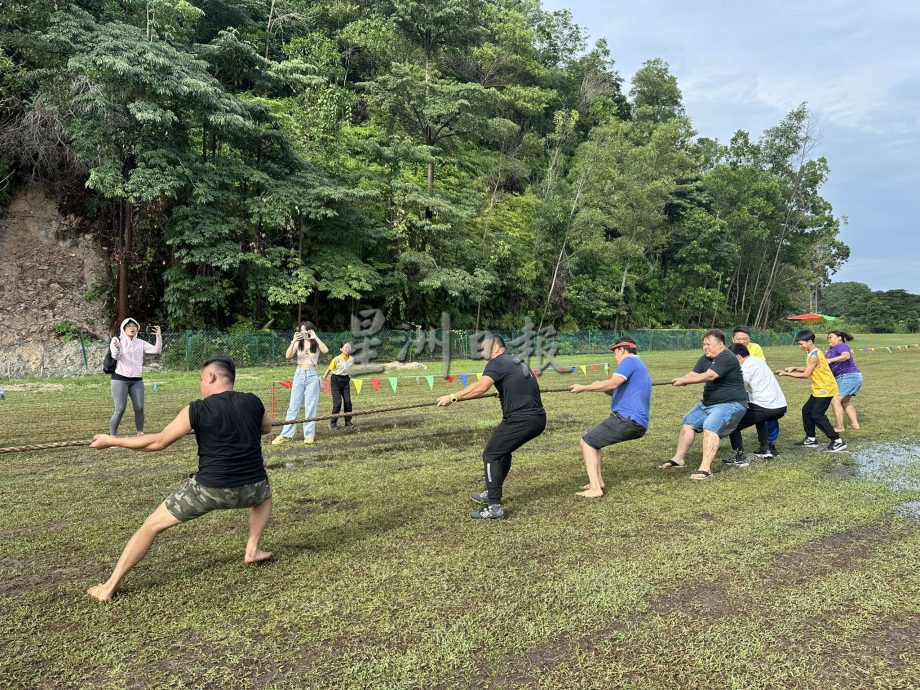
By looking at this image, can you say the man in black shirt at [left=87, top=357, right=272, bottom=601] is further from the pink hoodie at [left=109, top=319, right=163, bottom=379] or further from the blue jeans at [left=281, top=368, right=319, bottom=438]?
the pink hoodie at [left=109, top=319, right=163, bottom=379]

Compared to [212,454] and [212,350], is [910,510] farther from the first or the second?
[212,350]

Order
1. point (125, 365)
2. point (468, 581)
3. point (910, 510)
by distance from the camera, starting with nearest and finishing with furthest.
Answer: point (468, 581) < point (910, 510) < point (125, 365)

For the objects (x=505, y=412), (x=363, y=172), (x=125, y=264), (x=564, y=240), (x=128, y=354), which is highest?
(x=363, y=172)

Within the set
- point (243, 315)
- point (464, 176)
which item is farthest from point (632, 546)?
point (464, 176)

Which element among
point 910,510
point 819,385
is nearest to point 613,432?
point 910,510

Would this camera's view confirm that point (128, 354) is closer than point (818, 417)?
Yes

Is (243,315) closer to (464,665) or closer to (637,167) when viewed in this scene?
(464,665)

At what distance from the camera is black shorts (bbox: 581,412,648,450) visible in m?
5.82

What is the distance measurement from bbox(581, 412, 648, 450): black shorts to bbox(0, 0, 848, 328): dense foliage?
17392mm

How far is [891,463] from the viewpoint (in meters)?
7.25

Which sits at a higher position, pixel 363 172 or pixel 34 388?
pixel 363 172

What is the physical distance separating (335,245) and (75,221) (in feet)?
34.8

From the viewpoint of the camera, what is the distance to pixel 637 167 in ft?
124

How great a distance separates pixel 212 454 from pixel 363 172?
75.7 feet
